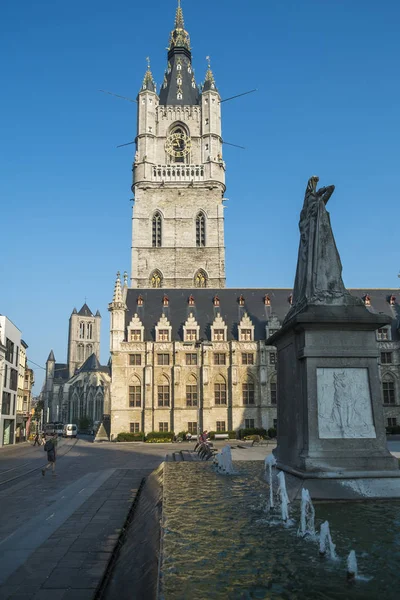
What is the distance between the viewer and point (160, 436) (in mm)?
45031

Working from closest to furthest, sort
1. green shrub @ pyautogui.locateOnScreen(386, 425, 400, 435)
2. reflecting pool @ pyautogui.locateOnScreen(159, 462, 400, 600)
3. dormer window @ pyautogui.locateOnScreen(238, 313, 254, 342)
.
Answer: reflecting pool @ pyautogui.locateOnScreen(159, 462, 400, 600), green shrub @ pyautogui.locateOnScreen(386, 425, 400, 435), dormer window @ pyautogui.locateOnScreen(238, 313, 254, 342)

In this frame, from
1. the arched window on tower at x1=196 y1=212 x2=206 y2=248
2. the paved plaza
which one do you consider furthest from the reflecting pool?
the arched window on tower at x1=196 y1=212 x2=206 y2=248

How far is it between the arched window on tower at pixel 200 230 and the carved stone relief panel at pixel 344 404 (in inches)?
2339

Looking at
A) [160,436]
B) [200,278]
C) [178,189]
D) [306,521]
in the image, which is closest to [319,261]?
[306,521]

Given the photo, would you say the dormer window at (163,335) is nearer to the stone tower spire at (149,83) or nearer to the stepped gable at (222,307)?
the stepped gable at (222,307)

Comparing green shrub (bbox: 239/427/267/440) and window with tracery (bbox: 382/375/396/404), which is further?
window with tracery (bbox: 382/375/396/404)

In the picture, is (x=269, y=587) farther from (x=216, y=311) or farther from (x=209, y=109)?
(x=209, y=109)

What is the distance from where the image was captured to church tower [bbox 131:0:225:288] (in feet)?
220

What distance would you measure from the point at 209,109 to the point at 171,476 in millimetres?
71711

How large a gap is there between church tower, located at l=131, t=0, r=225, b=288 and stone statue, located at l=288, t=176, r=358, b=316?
179 feet

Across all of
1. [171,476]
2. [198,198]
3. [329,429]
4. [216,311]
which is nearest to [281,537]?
[329,429]

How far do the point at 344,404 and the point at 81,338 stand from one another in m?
150

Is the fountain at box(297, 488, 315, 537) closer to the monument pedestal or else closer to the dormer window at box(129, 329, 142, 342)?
the monument pedestal

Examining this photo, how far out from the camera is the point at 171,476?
42.9 ft
